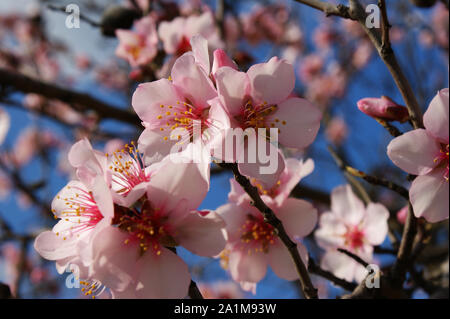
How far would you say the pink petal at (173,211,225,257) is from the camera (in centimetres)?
90

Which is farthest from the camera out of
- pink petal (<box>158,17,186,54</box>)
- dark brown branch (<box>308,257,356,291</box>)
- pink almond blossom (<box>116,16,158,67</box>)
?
pink almond blossom (<box>116,16,158,67</box>)

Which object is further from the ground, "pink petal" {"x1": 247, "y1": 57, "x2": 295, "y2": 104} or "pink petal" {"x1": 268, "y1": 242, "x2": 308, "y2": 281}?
"pink petal" {"x1": 247, "y1": 57, "x2": 295, "y2": 104}

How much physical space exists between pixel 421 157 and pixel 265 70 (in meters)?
0.46

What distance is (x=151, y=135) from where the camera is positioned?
3.36 ft

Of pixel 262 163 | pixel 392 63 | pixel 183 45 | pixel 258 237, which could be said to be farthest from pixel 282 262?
pixel 183 45

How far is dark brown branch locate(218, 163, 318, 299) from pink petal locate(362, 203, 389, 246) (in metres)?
0.70

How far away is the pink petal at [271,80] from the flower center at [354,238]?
3.17 ft

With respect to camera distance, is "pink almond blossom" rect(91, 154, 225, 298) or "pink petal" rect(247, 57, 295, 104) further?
"pink petal" rect(247, 57, 295, 104)

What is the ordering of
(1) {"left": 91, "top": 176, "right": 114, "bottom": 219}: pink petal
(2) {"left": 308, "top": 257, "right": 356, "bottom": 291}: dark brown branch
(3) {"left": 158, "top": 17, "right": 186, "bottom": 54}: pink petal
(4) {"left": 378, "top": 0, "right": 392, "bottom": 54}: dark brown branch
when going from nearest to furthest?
(1) {"left": 91, "top": 176, "right": 114, "bottom": 219}: pink petal < (4) {"left": 378, "top": 0, "right": 392, "bottom": 54}: dark brown branch < (2) {"left": 308, "top": 257, "right": 356, "bottom": 291}: dark brown branch < (3) {"left": 158, "top": 17, "right": 186, "bottom": 54}: pink petal

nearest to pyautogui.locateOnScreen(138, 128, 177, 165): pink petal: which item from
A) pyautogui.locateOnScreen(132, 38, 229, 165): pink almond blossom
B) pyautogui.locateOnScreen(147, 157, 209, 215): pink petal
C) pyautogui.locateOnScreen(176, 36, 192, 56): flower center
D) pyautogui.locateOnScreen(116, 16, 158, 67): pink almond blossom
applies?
pyautogui.locateOnScreen(132, 38, 229, 165): pink almond blossom

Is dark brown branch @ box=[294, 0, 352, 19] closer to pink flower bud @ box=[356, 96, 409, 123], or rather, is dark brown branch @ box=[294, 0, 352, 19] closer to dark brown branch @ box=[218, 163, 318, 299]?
pink flower bud @ box=[356, 96, 409, 123]

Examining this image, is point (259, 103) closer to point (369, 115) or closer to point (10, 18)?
point (369, 115)

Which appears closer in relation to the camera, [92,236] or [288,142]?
[92,236]
